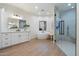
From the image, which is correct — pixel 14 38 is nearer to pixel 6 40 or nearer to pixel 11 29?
pixel 6 40

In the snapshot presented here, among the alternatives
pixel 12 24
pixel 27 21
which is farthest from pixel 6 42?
pixel 27 21

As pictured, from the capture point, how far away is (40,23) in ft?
24.0

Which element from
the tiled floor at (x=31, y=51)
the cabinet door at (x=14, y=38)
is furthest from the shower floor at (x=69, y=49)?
the cabinet door at (x=14, y=38)

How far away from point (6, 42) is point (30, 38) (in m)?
2.07

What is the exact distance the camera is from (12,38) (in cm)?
484

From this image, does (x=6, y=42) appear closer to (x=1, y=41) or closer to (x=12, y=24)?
(x=1, y=41)

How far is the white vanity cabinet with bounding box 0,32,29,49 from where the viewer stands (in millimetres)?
4250

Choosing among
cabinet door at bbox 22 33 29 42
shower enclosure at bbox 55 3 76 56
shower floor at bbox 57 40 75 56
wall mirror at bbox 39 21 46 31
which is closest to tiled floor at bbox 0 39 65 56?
shower floor at bbox 57 40 75 56

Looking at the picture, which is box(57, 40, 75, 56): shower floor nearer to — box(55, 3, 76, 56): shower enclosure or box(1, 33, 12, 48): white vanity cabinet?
box(55, 3, 76, 56): shower enclosure

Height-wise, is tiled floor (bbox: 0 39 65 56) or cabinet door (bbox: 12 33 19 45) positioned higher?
cabinet door (bbox: 12 33 19 45)

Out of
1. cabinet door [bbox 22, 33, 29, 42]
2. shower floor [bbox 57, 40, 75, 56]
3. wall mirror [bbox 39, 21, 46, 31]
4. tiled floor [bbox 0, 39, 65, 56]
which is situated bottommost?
tiled floor [bbox 0, 39, 65, 56]

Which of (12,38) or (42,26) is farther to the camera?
(42,26)

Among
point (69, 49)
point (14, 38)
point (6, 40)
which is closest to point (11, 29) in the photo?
point (14, 38)

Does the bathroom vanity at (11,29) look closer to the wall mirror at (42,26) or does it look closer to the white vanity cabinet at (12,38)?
the white vanity cabinet at (12,38)
